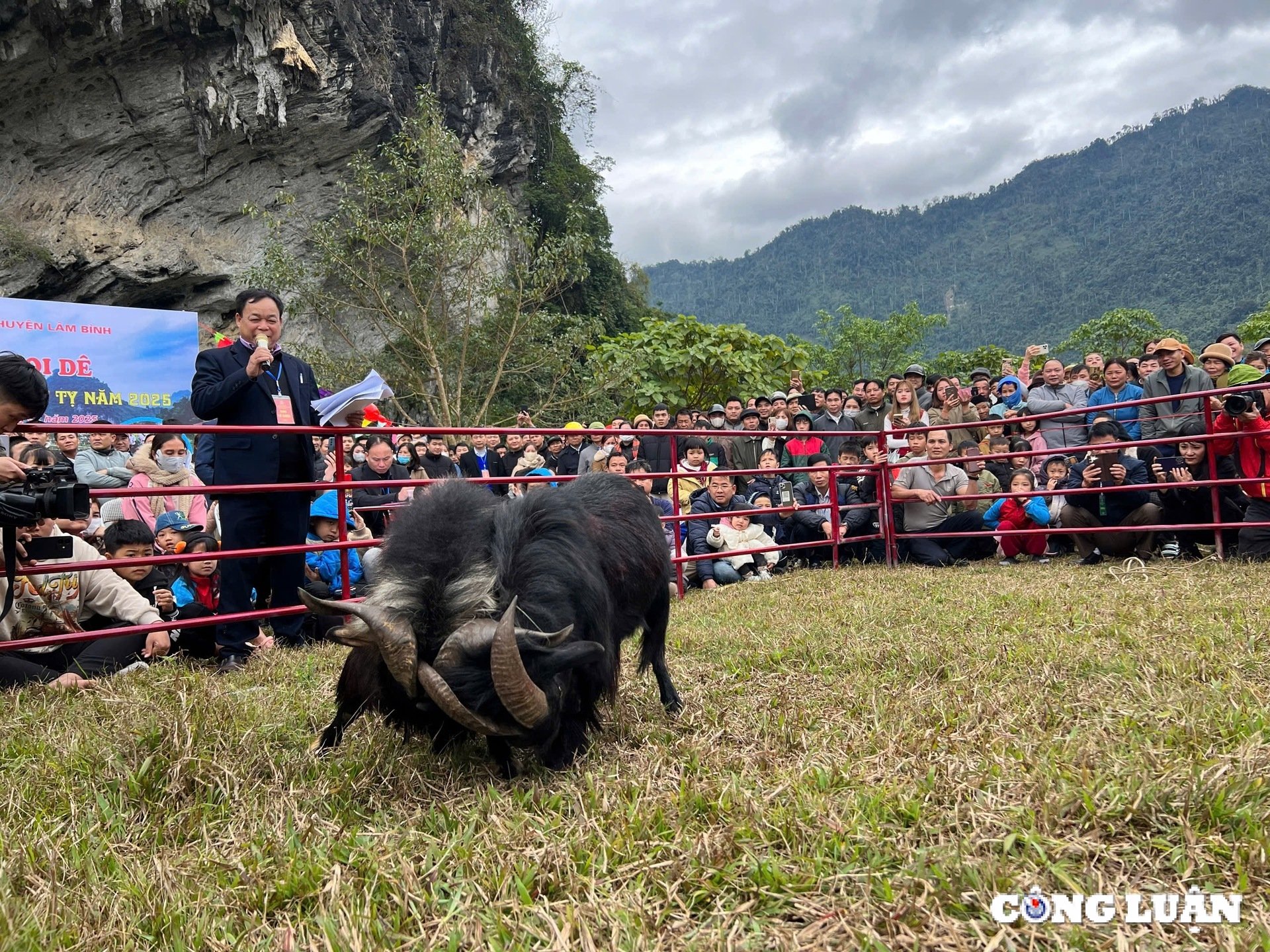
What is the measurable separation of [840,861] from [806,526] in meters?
7.19

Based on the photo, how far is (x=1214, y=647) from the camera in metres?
3.68

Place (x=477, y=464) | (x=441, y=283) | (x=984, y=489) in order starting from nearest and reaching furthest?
(x=984, y=489) → (x=477, y=464) → (x=441, y=283)

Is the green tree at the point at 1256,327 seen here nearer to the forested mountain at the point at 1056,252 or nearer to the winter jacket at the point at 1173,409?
the forested mountain at the point at 1056,252

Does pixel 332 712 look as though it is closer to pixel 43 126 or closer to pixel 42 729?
pixel 42 729

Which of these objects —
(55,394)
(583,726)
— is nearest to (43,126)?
(55,394)

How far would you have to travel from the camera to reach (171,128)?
2330 centimetres

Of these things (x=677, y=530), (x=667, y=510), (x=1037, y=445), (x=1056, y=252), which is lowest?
(x=677, y=530)

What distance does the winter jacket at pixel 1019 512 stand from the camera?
821cm

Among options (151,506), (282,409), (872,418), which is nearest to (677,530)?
(282,409)

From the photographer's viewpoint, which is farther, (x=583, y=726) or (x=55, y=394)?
(x=55, y=394)

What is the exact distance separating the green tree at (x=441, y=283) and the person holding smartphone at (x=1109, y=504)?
12029mm

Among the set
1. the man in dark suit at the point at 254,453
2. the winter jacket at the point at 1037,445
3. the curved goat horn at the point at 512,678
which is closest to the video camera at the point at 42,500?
the man in dark suit at the point at 254,453

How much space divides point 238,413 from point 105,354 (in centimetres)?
1046

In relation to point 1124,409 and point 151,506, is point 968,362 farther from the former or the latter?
point 151,506
